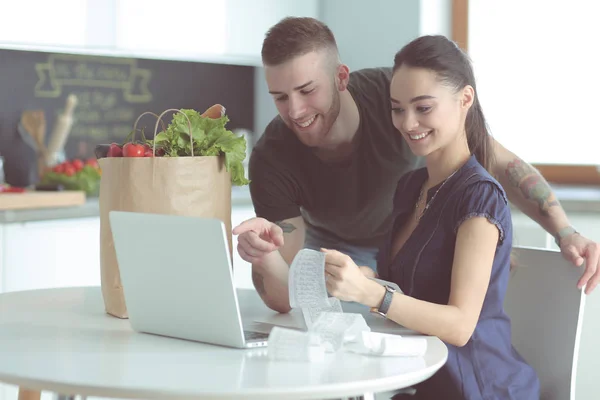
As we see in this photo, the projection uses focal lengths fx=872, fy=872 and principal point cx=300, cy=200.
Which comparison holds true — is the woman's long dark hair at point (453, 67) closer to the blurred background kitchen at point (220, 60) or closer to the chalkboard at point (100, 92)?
the blurred background kitchen at point (220, 60)

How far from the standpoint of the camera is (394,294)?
1.48 m

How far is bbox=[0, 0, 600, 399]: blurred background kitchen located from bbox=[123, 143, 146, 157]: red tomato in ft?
5.63

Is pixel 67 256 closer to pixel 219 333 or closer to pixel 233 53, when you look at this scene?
pixel 233 53

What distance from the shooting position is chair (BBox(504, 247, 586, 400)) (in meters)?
1.78

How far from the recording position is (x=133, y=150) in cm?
157

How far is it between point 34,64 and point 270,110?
4.20 feet

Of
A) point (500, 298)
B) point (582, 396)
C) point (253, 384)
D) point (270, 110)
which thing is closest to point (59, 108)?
point (270, 110)

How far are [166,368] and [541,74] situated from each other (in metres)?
2.93

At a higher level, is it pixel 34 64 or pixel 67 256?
pixel 34 64

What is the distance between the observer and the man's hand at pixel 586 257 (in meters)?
1.76

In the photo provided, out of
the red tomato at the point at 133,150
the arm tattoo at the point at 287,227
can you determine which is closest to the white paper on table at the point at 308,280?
the red tomato at the point at 133,150

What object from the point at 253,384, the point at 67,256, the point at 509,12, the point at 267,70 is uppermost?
the point at 509,12

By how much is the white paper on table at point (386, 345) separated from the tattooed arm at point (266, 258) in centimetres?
34

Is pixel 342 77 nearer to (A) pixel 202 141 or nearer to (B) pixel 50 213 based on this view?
(A) pixel 202 141
